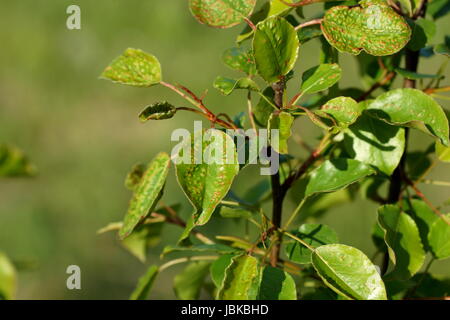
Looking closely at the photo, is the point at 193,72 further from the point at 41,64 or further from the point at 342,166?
the point at 342,166

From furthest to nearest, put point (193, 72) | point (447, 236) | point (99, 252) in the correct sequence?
1. point (193, 72)
2. point (99, 252)
3. point (447, 236)

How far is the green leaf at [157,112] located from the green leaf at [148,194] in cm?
7

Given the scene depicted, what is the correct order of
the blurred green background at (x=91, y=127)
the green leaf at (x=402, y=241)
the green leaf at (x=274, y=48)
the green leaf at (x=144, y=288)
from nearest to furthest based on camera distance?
the green leaf at (x=274, y=48)
the green leaf at (x=402, y=241)
the green leaf at (x=144, y=288)
the blurred green background at (x=91, y=127)

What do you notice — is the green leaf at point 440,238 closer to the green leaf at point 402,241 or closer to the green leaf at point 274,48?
the green leaf at point 402,241

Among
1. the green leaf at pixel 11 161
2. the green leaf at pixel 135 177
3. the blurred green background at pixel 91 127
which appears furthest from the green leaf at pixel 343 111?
the blurred green background at pixel 91 127

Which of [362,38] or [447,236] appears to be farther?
[447,236]

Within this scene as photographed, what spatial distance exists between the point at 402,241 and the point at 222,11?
352 mm

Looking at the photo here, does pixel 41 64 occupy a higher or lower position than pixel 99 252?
Result: higher

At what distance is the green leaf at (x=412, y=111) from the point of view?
661 mm

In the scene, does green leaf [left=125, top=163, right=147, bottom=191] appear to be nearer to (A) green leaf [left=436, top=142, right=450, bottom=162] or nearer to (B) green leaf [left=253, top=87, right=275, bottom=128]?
(B) green leaf [left=253, top=87, right=275, bottom=128]

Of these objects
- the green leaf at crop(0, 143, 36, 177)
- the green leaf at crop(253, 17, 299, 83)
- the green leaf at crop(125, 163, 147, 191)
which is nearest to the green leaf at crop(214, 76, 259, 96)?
the green leaf at crop(253, 17, 299, 83)
